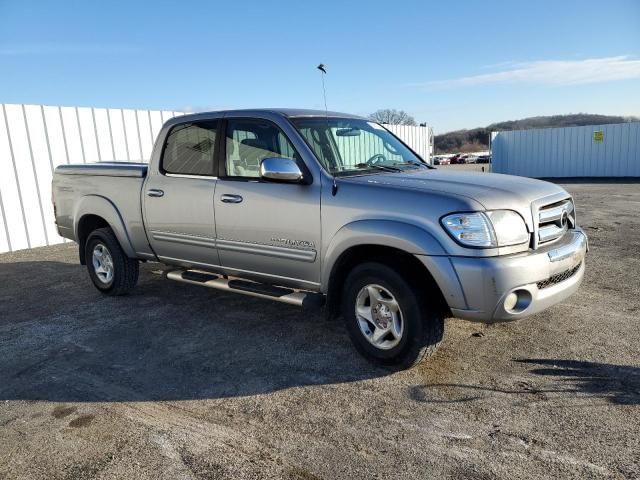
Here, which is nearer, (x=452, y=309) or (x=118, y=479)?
(x=118, y=479)

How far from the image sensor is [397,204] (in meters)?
3.64

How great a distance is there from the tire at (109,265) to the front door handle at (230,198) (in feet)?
6.59

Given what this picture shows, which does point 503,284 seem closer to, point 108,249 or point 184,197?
point 184,197

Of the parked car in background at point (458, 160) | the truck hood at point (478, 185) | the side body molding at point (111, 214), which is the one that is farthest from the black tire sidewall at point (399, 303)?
the parked car in background at point (458, 160)

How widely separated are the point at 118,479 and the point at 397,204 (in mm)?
2403

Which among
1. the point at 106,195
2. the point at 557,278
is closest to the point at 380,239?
the point at 557,278

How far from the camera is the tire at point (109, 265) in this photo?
6012mm

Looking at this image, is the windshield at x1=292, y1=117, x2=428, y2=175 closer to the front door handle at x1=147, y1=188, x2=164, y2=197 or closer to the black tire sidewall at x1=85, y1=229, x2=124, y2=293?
the front door handle at x1=147, y1=188, x2=164, y2=197

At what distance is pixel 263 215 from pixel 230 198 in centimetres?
44

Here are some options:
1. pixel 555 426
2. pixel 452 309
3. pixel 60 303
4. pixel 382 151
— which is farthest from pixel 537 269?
pixel 60 303

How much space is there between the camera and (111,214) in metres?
5.88

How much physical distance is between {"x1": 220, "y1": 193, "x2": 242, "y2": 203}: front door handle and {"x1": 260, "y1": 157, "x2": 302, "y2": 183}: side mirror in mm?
601

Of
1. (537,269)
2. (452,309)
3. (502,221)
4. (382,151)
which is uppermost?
(382,151)

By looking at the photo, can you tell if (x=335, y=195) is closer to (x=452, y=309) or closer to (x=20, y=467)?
(x=452, y=309)
